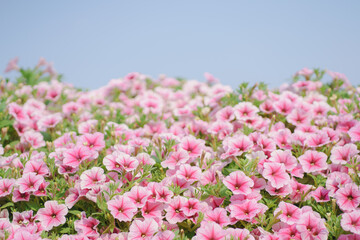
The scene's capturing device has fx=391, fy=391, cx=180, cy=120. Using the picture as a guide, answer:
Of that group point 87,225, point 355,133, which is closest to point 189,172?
point 87,225

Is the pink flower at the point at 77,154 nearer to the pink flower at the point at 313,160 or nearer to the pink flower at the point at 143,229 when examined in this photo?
the pink flower at the point at 143,229

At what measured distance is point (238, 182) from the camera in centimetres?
326

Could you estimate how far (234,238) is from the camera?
9.75 feet

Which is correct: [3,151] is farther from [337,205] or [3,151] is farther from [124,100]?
[337,205]

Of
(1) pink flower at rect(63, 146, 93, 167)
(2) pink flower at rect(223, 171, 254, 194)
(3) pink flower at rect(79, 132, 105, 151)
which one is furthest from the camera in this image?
(3) pink flower at rect(79, 132, 105, 151)

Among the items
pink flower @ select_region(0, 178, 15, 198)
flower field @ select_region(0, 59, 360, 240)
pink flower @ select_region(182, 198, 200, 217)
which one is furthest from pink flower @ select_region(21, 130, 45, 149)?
pink flower @ select_region(182, 198, 200, 217)

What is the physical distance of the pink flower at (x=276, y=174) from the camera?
3.26 meters

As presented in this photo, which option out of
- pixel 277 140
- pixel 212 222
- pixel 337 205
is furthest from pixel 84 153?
pixel 337 205

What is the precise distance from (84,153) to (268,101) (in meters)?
2.28

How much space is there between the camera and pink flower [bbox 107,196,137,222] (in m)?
3.00

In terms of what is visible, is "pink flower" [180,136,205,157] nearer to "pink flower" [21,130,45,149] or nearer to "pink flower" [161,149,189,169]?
"pink flower" [161,149,189,169]

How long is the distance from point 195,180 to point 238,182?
0.37 meters

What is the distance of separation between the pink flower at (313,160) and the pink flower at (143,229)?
4.87ft

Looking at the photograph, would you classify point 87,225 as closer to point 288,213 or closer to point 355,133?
point 288,213
